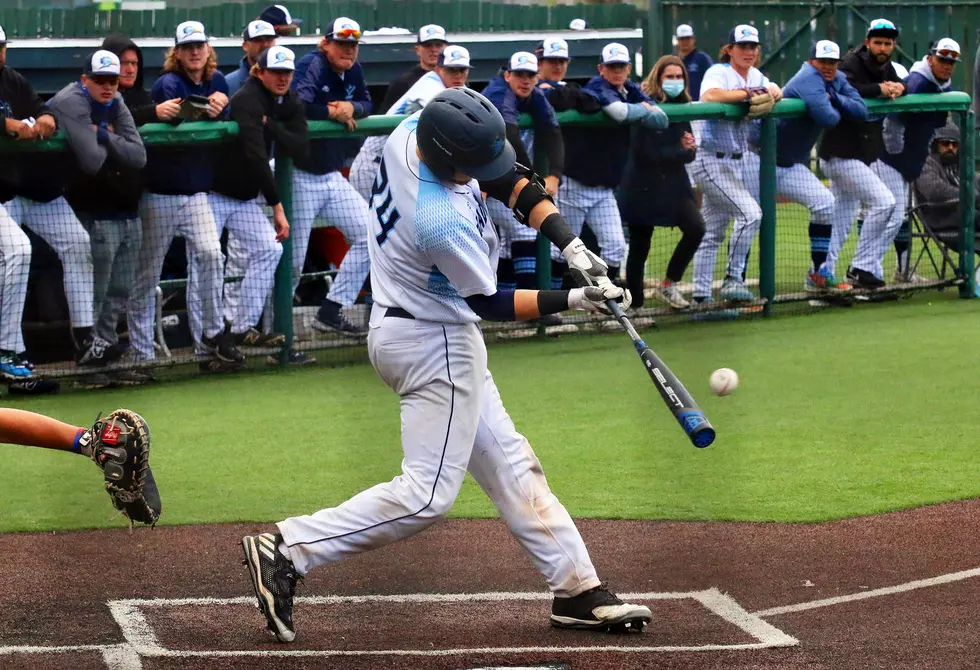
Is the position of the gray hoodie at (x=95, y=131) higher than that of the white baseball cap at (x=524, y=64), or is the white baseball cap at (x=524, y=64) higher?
the white baseball cap at (x=524, y=64)

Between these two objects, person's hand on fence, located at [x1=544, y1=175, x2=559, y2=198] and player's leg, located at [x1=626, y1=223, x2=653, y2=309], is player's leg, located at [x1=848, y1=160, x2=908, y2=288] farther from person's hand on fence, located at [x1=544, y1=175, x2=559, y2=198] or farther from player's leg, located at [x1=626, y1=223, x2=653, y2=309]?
person's hand on fence, located at [x1=544, y1=175, x2=559, y2=198]

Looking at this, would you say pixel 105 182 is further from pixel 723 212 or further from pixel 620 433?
pixel 723 212

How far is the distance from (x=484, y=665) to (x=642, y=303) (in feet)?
23.0

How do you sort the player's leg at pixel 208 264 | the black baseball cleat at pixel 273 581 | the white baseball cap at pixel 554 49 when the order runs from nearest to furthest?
the black baseball cleat at pixel 273 581 < the player's leg at pixel 208 264 < the white baseball cap at pixel 554 49

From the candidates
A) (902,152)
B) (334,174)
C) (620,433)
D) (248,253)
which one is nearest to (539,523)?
(620,433)

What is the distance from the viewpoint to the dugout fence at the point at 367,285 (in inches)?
356

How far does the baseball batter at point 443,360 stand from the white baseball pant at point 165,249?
4.62 metres

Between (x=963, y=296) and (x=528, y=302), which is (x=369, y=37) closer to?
(x=963, y=296)

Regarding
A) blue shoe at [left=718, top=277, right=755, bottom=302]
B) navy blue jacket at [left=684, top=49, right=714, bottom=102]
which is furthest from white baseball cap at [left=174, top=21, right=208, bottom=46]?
navy blue jacket at [left=684, top=49, right=714, bottom=102]

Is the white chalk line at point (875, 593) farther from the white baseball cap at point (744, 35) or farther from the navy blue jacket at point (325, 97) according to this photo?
the white baseball cap at point (744, 35)

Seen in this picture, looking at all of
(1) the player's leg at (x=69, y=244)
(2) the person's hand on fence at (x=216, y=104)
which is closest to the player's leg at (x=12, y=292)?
(1) the player's leg at (x=69, y=244)

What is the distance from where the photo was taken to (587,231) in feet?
34.8

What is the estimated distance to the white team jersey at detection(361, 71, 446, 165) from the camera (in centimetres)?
1000

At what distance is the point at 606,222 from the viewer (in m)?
10.4
